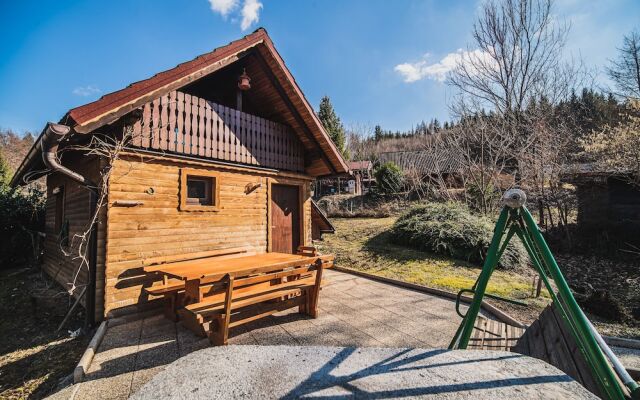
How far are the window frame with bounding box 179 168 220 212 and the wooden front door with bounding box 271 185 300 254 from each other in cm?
179

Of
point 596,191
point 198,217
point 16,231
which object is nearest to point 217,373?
point 198,217

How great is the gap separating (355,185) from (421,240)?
64.8ft

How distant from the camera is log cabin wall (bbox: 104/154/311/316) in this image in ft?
16.8

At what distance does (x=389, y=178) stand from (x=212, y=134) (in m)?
17.2

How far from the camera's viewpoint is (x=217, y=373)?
5.06 feet

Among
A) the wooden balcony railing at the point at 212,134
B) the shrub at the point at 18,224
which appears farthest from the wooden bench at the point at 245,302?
the shrub at the point at 18,224

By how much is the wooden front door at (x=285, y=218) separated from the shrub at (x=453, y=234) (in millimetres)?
5218

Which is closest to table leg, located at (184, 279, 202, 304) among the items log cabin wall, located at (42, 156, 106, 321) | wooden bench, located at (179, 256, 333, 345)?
wooden bench, located at (179, 256, 333, 345)

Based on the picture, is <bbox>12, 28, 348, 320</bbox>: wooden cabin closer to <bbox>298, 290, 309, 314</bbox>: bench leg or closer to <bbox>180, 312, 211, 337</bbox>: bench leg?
<bbox>180, 312, 211, 337</bbox>: bench leg

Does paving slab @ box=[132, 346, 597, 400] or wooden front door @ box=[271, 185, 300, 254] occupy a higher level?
wooden front door @ box=[271, 185, 300, 254]

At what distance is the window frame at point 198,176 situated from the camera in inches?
238

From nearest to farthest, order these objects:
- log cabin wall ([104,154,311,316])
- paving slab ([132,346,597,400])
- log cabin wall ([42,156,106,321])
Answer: paving slab ([132,346,597,400]) → log cabin wall ([42,156,106,321]) → log cabin wall ([104,154,311,316])

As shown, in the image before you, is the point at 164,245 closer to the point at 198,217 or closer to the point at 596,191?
the point at 198,217

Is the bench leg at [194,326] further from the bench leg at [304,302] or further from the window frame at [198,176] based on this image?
the window frame at [198,176]
